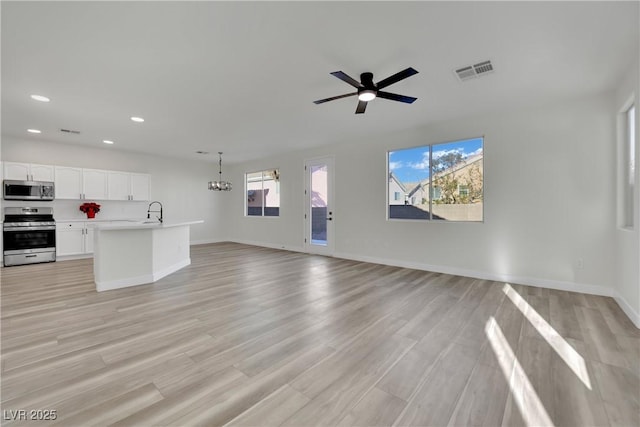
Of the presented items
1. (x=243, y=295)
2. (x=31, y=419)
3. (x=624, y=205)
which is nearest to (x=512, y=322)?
(x=624, y=205)

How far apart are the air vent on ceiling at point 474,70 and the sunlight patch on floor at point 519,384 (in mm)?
2798

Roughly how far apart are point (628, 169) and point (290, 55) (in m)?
4.35

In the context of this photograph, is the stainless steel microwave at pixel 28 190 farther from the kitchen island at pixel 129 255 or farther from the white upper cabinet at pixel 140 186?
the kitchen island at pixel 129 255

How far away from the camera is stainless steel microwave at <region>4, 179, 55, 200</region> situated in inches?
228

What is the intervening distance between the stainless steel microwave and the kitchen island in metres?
3.34

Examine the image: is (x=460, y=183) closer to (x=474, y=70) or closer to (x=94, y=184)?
(x=474, y=70)

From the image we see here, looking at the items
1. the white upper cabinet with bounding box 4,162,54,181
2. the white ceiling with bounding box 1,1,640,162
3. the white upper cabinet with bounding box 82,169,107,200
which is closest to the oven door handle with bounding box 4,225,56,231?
the white upper cabinet with bounding box 82,169,107,200

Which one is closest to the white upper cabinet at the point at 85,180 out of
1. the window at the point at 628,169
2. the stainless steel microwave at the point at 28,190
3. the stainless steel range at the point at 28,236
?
the stainless steel microwave at the point at 28,190

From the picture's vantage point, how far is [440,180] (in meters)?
5.26

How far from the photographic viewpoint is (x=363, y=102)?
134 inches

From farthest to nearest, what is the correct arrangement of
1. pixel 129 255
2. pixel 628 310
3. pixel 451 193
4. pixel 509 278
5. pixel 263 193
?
pixel 263 193 < pixel 451 193 < pixel 509 278 < pixel 129 255 < pixel 628 310

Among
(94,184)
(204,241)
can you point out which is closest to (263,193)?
(204,241)

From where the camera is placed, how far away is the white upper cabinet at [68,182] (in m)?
6.41

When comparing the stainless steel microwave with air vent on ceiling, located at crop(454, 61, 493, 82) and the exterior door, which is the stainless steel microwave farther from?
air vent on ceiling, located at crop(454, 61, 493, 82)
